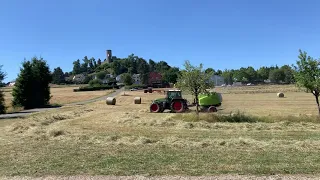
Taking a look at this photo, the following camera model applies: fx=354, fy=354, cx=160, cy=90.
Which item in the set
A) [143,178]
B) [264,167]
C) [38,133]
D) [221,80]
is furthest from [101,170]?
[221,80]

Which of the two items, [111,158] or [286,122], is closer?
[111,158]

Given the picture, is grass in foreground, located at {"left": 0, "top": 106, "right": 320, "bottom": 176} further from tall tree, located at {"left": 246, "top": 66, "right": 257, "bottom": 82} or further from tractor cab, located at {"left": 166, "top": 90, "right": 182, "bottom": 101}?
tall tree, located at {"left": 246, "top": 66, "right": 257, "bottom": 82}

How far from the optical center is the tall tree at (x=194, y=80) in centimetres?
2455

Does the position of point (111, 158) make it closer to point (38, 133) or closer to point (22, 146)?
point (22, 146)

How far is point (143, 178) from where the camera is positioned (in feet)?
23.1

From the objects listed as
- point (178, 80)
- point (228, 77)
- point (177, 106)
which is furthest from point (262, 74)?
point (178, 80)

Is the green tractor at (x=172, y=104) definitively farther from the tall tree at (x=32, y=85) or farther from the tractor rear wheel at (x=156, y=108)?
the tall tree at (x=32, y=85)

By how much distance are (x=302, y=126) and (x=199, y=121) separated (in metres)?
5.17

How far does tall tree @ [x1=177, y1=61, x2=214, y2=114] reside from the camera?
966 inches

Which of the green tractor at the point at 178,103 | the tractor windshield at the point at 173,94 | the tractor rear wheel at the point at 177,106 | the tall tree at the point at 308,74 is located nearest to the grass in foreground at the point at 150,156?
the tall tree at the point at 308,74

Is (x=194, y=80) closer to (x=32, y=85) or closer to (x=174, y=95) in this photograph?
(x=174, y=95)

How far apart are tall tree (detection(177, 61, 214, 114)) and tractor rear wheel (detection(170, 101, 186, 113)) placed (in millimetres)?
3710

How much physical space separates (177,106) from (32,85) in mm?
21964

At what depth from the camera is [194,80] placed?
2462cm
